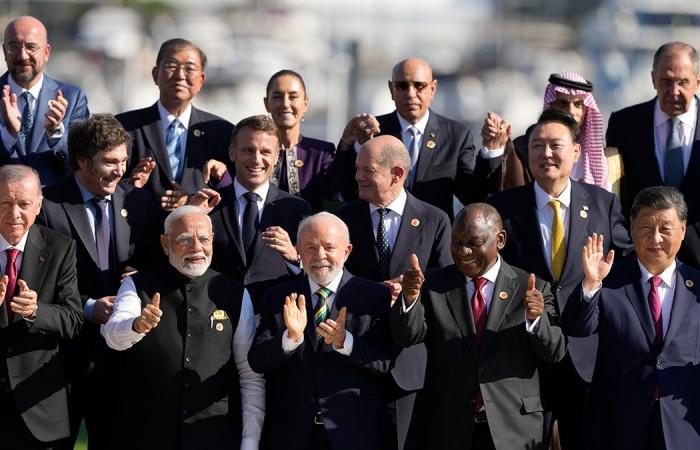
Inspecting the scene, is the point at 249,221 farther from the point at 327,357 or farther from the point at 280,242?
the point at 327,357

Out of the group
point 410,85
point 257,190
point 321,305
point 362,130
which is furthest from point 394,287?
point 410,85

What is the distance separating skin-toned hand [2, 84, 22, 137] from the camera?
28.2 ft

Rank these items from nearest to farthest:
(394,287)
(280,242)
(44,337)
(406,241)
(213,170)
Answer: (44,337) < (394,287) < (280,242) < (406,241) < (213,170)

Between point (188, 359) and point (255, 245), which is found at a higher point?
point (255, 245)

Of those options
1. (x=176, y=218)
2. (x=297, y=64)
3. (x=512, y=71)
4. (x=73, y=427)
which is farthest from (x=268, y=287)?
(x=512, y=71)

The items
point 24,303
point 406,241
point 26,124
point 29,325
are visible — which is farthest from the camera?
point 26,124

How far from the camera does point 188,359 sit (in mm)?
7246

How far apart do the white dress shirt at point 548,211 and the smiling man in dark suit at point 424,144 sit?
25.6 inches

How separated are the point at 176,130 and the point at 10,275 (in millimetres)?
2023

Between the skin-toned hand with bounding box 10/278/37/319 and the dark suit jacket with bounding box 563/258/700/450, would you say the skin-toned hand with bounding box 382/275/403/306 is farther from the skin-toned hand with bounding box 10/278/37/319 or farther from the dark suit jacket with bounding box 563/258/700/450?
the skin-toned hand with bounding box 10/278/37/319

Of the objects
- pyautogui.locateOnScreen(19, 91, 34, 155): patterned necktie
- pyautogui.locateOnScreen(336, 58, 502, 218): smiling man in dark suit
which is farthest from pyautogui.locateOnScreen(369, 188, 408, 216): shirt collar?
pyautogui.locateOnScreen(19, 91, 34, 155): patterned necktie

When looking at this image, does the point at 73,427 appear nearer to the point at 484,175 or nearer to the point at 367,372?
the point at 367,372

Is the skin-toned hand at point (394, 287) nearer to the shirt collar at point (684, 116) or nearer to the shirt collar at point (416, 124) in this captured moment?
the shirt collar at point (416, 124)

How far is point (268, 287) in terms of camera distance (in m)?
7.98
